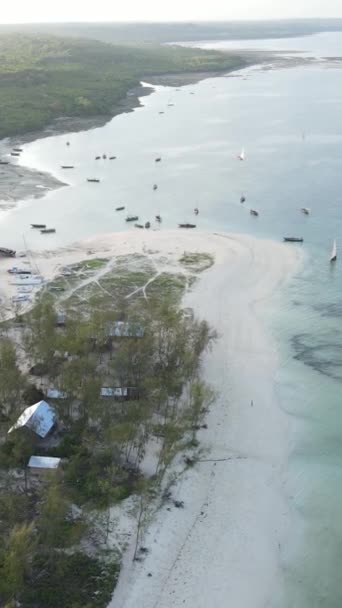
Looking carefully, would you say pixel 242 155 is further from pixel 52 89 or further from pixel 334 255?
→ pixel 52 89

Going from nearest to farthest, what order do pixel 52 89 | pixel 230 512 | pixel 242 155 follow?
pixel 230 512 < pixel 242 155 < pixel 52 89

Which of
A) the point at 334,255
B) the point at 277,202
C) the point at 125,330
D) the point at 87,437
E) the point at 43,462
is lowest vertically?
the point at 87,437

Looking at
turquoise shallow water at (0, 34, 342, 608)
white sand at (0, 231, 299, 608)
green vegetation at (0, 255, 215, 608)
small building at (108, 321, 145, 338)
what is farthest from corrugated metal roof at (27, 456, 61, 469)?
turquoise shallow water at (0, 34, 342, 608)

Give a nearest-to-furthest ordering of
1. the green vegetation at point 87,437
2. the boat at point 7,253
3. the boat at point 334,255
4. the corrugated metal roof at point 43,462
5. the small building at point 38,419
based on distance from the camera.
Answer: the green vegetation at point 87,437 < the corrugated metal roof at point 43,462 < the small building at point 38,419 < the boat at point 7,253 < the boat at point 334,255

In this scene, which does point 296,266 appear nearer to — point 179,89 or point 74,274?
point 74,274

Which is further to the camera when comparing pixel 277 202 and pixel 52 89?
pixel 52 89

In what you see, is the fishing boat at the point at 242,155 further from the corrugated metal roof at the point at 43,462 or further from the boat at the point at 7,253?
the corrugated metal roof at the point at 43,462

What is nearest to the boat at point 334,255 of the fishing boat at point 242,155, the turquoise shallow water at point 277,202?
the turquoise shallow water at point 277,202

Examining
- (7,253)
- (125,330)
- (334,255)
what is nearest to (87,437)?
(125,330)
